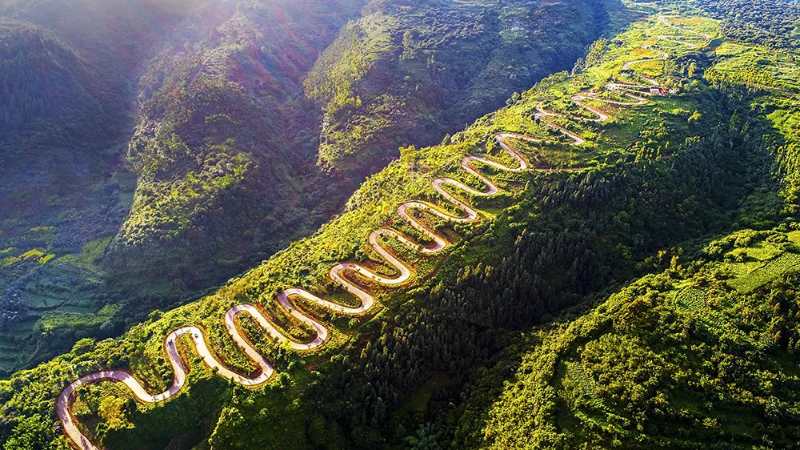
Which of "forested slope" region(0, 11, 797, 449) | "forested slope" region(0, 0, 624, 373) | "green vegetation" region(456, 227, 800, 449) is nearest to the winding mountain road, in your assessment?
"forested slope" region(0, 11, 797, 449)

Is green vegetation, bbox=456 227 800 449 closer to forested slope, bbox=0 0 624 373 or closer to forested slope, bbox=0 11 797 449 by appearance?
forested slope, bbox=0 11 797 449

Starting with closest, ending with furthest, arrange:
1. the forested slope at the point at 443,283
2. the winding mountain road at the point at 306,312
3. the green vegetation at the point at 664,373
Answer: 1. the green vegetation at the point at 664,373
2. the forested slope at the point at 443,283
3. the winding mountain road at the point at 306,312

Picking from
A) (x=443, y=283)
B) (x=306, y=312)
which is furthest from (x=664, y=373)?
(x=306, y=312)

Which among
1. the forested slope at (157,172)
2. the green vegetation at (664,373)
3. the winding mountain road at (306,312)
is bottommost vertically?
the green vegetation at (664,373)

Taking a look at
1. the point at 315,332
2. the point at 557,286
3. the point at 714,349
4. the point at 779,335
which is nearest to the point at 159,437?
the point at 315,332

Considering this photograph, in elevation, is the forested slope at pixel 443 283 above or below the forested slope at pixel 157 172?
below

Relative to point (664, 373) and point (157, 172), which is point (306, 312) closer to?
point (664, 373)

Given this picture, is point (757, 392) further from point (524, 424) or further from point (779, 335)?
point (524, 424)

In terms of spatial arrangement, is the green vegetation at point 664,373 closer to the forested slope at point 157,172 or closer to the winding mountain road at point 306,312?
the winding mountain road at point 306,312

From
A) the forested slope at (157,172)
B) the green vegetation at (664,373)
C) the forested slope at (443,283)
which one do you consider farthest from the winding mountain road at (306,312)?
the forested slope at (157,172)

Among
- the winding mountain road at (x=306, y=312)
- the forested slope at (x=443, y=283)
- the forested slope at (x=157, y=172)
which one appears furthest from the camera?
the forested slope at (x=157, y=172)
